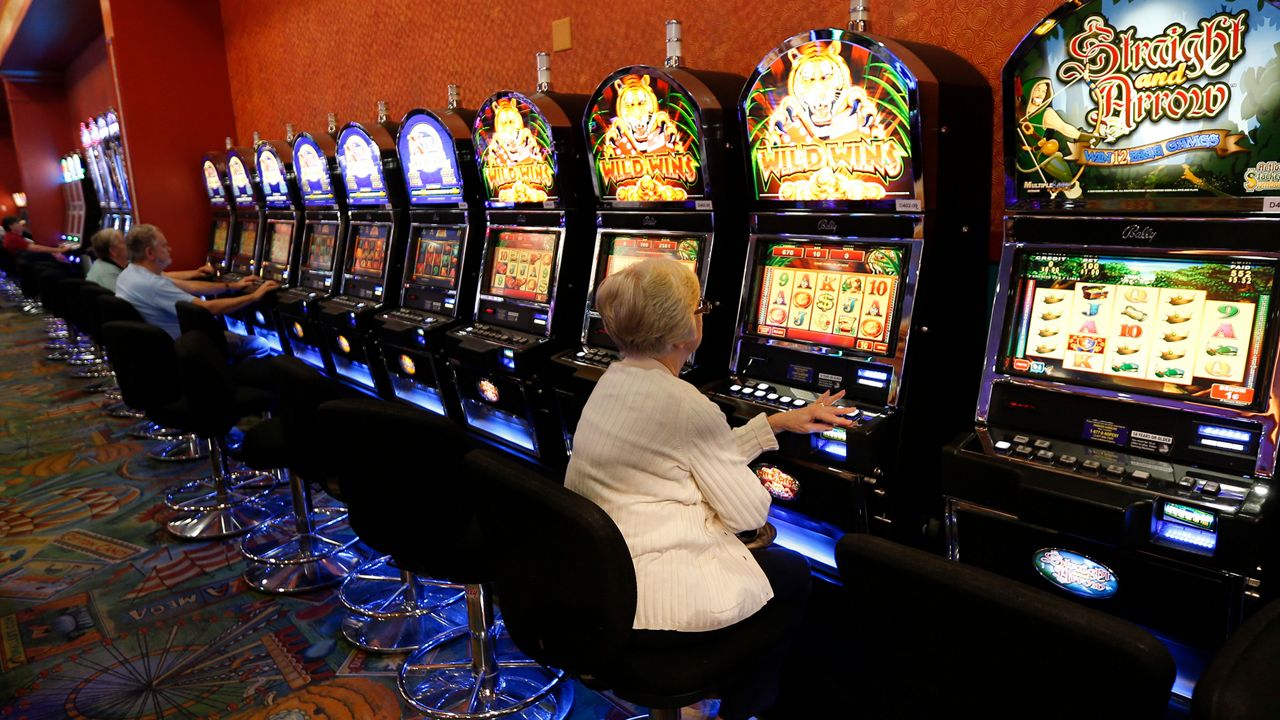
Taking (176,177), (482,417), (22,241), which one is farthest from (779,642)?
(22,241)

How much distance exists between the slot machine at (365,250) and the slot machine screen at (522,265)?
3.52 feet

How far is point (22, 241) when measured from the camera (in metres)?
12.2

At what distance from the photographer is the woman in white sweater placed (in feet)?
5.57

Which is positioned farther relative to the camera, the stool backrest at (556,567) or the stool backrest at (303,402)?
the stool backrest at (303,402)

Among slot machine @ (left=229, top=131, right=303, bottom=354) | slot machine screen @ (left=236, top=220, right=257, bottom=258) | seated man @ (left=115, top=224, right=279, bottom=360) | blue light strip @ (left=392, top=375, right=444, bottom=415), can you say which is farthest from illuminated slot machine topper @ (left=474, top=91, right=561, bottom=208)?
slot machine screen @ (left=236, top=220, right=257, bottom=258)

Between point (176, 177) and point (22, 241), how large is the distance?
6304mm

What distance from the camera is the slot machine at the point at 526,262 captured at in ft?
11.6

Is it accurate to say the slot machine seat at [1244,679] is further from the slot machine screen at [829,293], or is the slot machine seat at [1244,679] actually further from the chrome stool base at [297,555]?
the chrome stool base at [297,555]

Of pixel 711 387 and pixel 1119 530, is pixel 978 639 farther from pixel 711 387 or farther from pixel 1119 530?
pixel 711 387

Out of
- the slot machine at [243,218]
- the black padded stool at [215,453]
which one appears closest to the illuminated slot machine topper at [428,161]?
the black padded stool at [215,453]

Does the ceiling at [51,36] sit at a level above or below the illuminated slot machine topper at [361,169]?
above

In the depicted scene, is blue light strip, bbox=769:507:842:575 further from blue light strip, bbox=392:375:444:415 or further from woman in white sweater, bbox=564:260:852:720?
blue light strip, bbox=392:375:444:415

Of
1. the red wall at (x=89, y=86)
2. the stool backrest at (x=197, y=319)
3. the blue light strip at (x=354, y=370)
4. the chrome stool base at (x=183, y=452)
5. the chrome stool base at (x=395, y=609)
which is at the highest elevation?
the red wall at (x=89, y=86)

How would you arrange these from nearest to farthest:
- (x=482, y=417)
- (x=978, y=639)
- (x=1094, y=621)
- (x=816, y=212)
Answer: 1. (x=1094, y=621)
2. (x=978, y=639)
3. (x=816, y=212)
4. (x=482, y=417)
